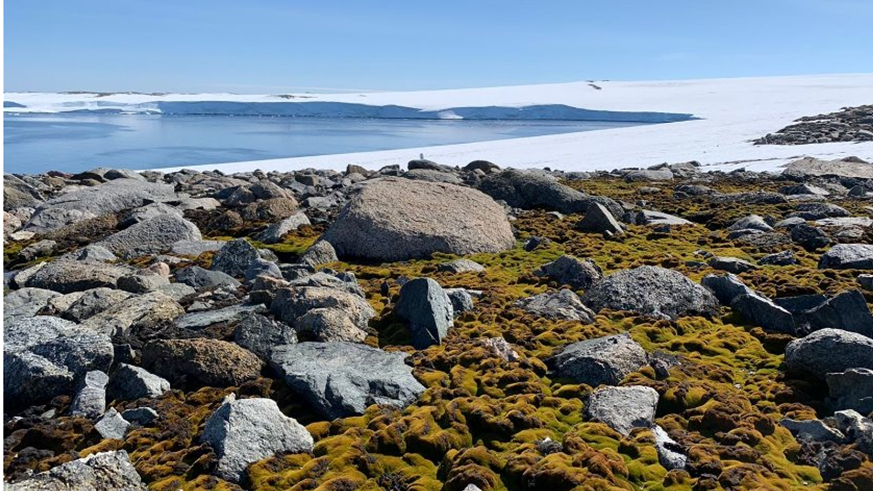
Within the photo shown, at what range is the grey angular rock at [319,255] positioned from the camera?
1144cm

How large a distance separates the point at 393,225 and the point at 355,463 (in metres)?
7.26

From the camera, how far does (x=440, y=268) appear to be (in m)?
11.0

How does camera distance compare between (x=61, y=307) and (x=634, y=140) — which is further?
A: (x=634, y=140)

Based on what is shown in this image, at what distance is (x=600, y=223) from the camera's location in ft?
46.5

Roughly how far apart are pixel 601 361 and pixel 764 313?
2917 millimetres

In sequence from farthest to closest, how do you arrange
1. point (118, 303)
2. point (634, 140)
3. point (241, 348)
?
point (634, 140), point (118, 303), point (241, 348)

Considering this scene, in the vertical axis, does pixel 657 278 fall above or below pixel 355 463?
above

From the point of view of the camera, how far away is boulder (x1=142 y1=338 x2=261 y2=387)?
6480mm

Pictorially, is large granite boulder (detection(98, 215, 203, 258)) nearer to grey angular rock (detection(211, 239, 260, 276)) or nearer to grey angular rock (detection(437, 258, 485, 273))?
grey angular rock (detection(211, 239, 260, 276))

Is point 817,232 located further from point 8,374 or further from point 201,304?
point 8,374

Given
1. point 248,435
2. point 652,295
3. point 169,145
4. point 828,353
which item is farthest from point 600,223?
point 169,145

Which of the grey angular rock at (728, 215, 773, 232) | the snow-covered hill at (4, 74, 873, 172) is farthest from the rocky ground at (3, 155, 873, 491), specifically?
the snow-covered hill at (4, 74, 873, 172)

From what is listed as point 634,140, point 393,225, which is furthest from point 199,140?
point 393,225

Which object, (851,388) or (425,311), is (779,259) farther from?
(425,311)
